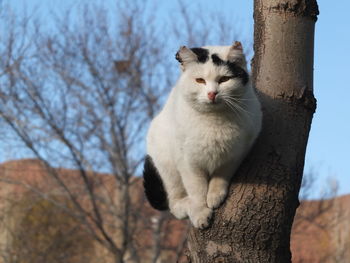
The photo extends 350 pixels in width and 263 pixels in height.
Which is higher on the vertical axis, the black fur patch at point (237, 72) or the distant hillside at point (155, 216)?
the black fur patch at point (237, 72)

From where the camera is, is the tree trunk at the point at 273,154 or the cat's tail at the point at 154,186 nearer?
the tree trunk at the point at 273,154

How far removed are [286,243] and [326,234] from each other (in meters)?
8.90

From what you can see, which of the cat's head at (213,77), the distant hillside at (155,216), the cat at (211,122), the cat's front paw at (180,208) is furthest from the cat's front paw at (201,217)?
the distant hillside at (155,216)

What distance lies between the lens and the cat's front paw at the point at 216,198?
82.4 inches

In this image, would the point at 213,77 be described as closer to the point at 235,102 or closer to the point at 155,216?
the point at 235,102

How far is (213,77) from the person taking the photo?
2104 mm

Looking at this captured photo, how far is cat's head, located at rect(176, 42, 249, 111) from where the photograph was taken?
6.79 ft

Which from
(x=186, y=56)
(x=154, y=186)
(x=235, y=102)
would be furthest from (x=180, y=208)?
(x=186, y=56)

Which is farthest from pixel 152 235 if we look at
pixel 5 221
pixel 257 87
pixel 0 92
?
pixel 257 87

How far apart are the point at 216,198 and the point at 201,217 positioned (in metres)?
0.10

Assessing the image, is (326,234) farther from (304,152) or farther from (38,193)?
(304,152)

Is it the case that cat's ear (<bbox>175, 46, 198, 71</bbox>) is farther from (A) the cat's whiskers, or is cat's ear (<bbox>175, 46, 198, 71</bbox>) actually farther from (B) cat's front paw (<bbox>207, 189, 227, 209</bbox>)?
(B) cat's front paw (<bbox>207, 189, 227, 209</bbox>)

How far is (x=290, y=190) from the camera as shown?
6.72 feet

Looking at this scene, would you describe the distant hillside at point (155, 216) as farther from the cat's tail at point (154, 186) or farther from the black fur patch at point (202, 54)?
the black fur patch at point (202, 54)
